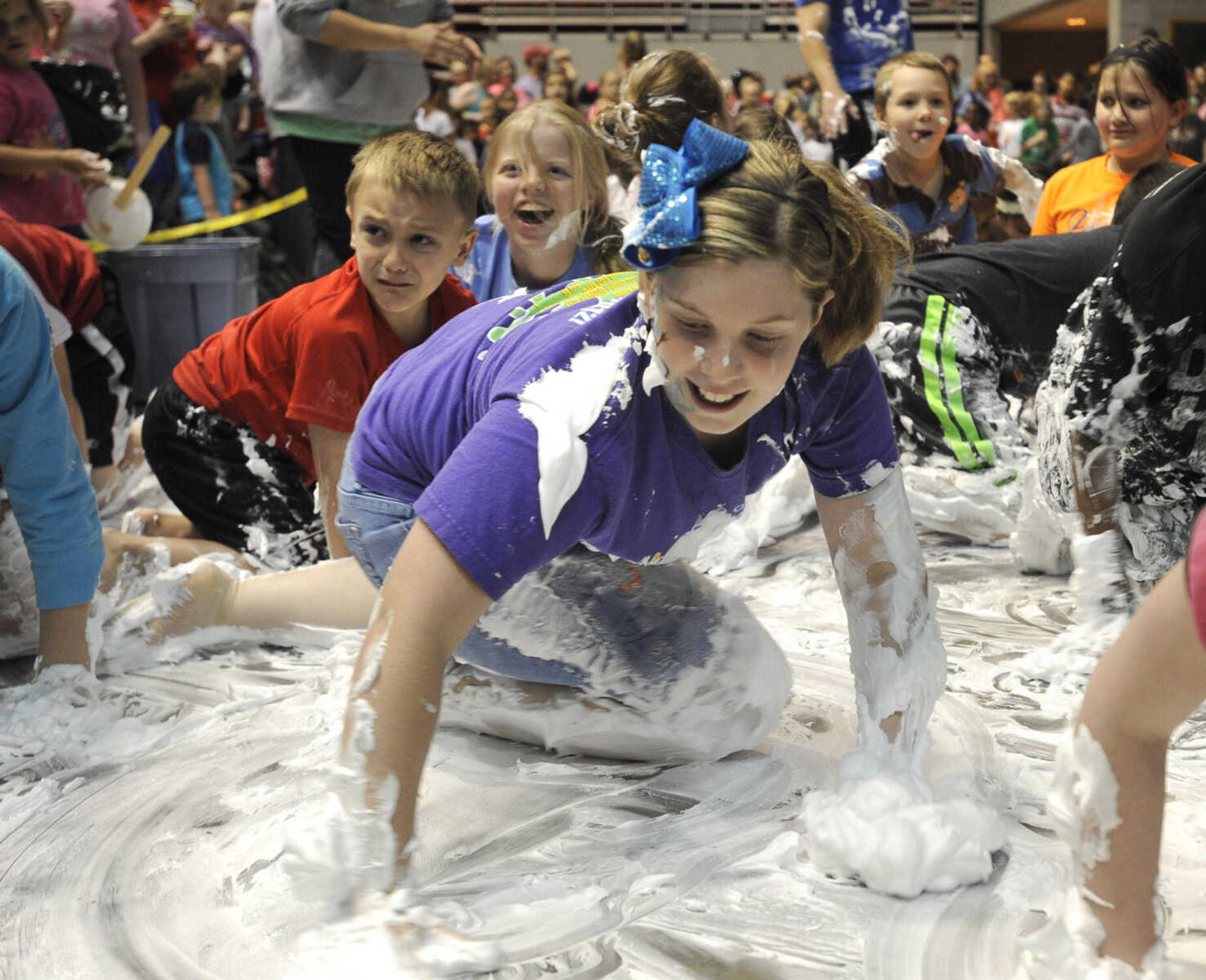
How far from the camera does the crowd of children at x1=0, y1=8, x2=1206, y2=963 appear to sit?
4.42 ft

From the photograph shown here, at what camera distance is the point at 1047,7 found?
12.5 m

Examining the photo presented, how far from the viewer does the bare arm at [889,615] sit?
5.46ft

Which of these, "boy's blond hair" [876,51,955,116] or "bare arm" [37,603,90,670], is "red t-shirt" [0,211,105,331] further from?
"boy's blond hair" [876,51,955,116]

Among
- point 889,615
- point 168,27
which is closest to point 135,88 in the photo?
point 168,27

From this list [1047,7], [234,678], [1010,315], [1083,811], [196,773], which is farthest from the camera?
[1047,7]

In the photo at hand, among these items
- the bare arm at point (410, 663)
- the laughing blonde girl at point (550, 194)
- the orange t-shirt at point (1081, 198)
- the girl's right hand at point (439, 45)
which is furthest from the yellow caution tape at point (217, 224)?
the bare arm at point (410, 663)

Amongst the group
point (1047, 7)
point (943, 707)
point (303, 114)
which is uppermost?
point (1047, 7)

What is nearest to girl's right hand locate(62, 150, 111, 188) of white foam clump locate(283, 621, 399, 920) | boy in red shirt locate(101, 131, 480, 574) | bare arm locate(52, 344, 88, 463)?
bare arm locate(52, 344, 88, 463)

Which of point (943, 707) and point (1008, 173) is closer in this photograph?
point (943, 707)

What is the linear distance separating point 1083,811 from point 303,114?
2855 mm

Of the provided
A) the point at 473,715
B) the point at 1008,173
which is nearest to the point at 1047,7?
the point at 1008,173

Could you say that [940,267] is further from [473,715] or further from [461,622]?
[461,622]

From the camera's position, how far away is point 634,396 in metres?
1.44

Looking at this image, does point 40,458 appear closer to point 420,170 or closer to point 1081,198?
point 420,170
